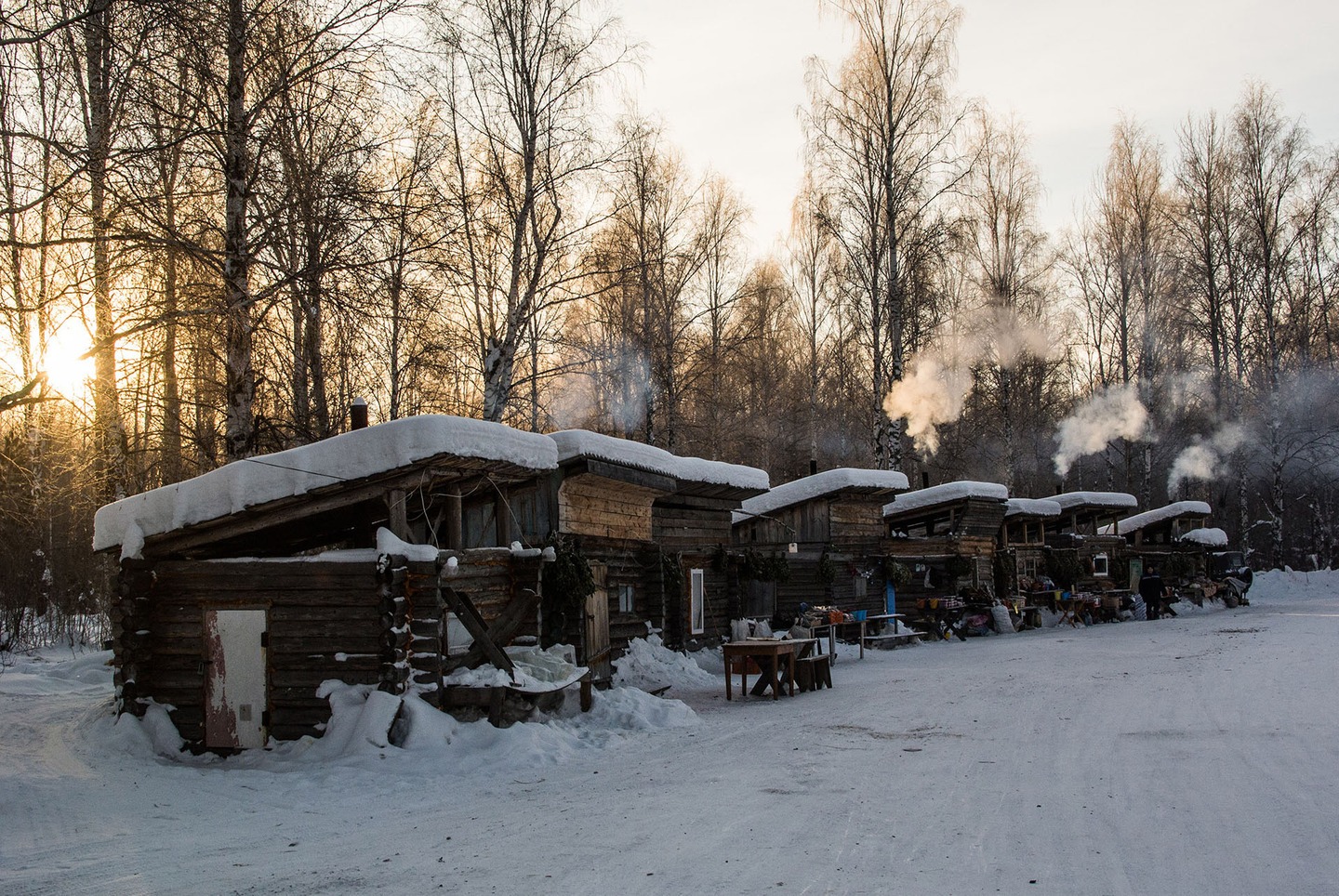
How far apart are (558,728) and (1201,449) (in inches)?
1710

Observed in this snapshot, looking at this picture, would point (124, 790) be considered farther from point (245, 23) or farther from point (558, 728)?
point (245, 23)

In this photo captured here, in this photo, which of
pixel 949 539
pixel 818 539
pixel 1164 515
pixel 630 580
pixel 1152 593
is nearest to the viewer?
pixel 630 580

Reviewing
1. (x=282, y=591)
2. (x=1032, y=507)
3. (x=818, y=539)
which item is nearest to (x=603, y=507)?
(x=282, y=591)

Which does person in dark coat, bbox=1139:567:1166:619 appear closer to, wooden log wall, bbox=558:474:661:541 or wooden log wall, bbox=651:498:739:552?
wooden log wall, bbox=651:498:739:552

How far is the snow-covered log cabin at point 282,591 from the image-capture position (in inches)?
452

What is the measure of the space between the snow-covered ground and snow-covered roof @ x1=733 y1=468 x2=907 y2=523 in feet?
33.7

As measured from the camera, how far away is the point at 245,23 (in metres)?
10.1

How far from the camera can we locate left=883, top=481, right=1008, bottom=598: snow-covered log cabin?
97.0ft

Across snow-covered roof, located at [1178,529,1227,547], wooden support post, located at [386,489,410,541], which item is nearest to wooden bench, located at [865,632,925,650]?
wooden support post, located at [386,489,410,541]

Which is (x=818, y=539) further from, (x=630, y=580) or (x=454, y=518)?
(x=454, y=518)

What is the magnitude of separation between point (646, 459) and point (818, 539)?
10.3m

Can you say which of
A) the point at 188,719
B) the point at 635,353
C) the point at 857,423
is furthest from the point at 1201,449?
the point at 188,719

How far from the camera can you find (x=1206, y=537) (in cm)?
4125

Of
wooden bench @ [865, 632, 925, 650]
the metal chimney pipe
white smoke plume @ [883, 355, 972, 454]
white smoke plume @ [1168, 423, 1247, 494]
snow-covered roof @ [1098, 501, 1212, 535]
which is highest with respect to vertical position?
white smoke plume @ [883, 355, 972, 454]
